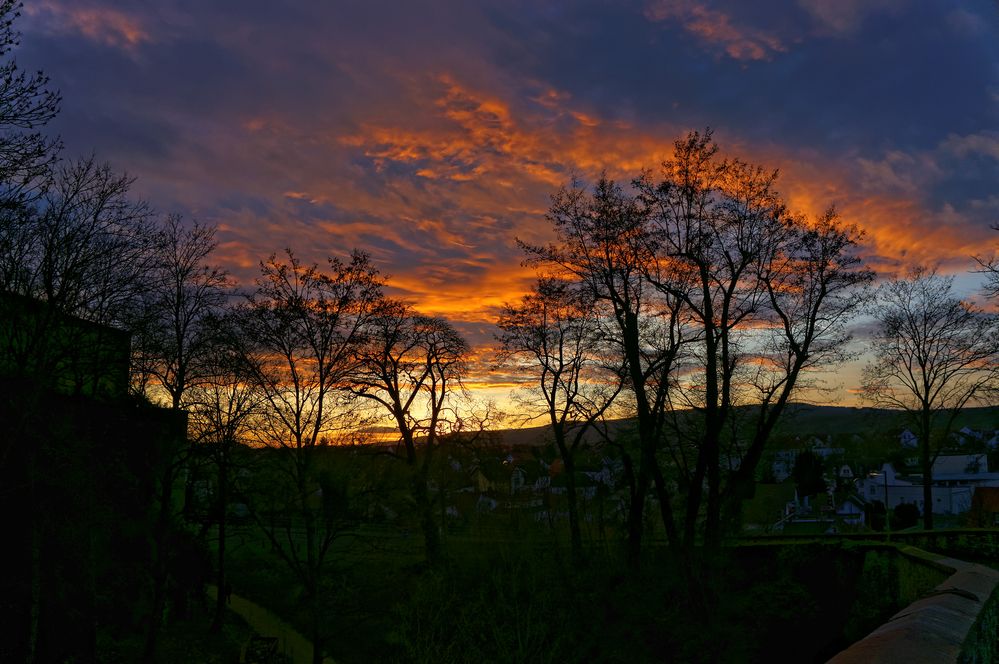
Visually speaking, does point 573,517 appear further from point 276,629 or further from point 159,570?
point 159,570

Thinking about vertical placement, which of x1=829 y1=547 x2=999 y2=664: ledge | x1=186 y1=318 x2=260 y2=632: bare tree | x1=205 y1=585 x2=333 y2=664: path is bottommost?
x1=205 y1=585 x2=333 y2=664: path

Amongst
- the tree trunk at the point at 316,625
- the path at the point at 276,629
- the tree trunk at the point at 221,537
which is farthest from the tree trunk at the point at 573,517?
the tree trunk at the point at 221,537

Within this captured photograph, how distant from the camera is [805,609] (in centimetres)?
2270

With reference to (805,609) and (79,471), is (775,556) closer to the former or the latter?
(805,609)

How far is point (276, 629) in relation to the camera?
97.9 ft

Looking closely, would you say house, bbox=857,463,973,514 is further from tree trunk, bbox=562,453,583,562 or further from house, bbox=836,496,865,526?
tree trunk, bbox=562,453,583,562

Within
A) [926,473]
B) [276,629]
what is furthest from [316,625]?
[926,473]

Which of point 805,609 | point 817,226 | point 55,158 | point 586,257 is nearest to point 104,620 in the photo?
point 55,158

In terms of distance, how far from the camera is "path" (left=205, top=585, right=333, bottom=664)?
2572cm

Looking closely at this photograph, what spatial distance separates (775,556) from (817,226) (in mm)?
12783

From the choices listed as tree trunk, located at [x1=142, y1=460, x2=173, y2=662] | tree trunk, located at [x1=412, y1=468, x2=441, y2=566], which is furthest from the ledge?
tree trunk, located at [x1=412, y1=468, x2=441, y2=566]

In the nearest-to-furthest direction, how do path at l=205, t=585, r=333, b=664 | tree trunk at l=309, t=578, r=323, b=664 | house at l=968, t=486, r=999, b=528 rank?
tree trunk at l=309, t=578, r=323, b=664 < path at l=205, t=585, r=333, b=664 < house at l=968, t=486, r=999, b=528

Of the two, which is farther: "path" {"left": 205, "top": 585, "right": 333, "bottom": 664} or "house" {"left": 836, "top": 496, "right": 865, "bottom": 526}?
"house" {"left": 836, "top": 496, "right": 865, "bottom": 526}

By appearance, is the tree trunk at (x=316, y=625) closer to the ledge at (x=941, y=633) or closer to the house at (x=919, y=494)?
the ledge at (x=941, y=633)
